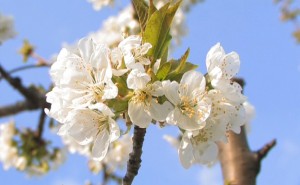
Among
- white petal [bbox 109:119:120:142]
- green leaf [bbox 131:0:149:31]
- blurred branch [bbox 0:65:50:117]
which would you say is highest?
green leaf [bbox 131:0:149:31]

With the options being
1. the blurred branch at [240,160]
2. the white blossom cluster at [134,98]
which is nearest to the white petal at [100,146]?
the white blossom cluster at [134,98]

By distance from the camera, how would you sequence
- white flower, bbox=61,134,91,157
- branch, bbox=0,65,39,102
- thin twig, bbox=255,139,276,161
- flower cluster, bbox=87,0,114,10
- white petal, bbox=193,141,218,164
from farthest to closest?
flower cluster, bbox=87,0,114,10 < white flower, bbox=61,134,91,157 < branch, bbox=0,65,39,102 < thin twig, bbox=255,139,276,161 < white petal, bbox=193,141,218,164

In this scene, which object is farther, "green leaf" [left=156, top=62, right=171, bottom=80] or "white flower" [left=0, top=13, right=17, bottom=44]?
"white flower" [left=0, top=13, right=17, bottom=44]

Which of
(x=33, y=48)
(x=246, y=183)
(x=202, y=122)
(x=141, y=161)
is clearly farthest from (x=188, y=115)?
(x=33, y=48)

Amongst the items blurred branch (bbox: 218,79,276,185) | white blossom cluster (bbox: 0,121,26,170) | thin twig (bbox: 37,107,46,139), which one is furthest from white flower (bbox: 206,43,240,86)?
white blossom cluster (bbox: 0,121,26,170)

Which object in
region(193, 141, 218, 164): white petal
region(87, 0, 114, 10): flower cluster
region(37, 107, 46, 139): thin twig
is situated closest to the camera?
region(193, 141, 218, 164): white petal

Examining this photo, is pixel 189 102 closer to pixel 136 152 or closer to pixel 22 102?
pixel 136 152

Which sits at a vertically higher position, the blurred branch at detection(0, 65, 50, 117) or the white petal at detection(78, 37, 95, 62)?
the white petal at detection(78, 37, 95, 62)

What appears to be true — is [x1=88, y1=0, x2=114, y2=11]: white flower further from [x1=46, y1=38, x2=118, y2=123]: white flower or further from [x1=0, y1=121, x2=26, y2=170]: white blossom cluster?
[x1=46, y1=38, x2=118, y2=123]: white flower
